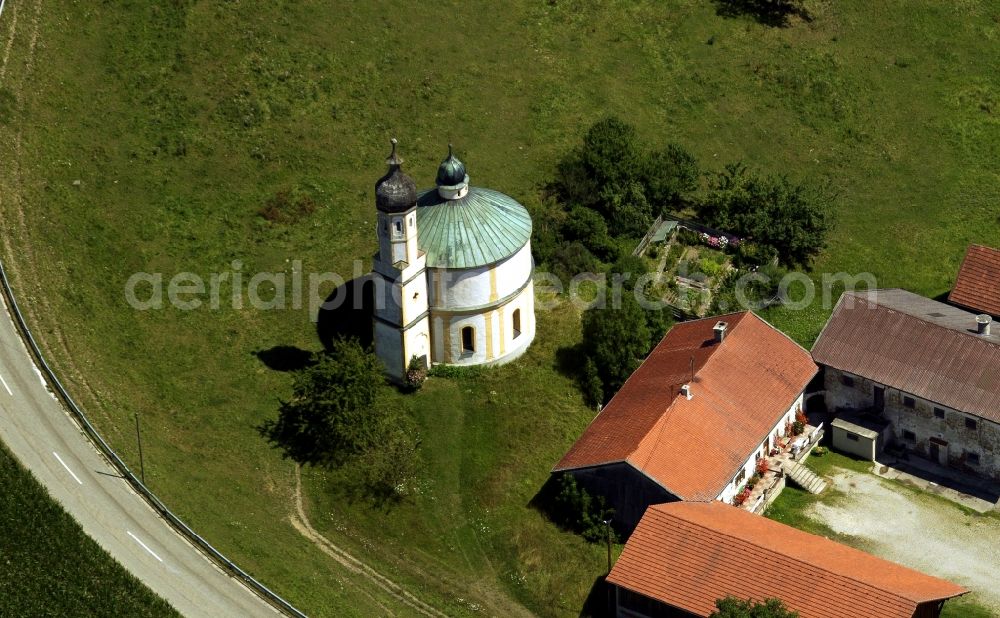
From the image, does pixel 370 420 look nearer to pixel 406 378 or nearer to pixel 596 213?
pixel 406 378

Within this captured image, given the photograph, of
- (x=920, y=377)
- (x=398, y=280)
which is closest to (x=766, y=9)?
(x=920, y=377)

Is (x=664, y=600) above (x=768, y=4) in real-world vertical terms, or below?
below

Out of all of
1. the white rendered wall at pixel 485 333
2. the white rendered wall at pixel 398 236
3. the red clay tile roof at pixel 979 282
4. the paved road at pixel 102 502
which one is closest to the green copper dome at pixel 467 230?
the white rendered wall at pixel 398 236

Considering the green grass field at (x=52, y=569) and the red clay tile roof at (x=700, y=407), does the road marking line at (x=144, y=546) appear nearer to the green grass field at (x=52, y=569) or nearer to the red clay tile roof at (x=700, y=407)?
the green grass field at (x=52, y=569)

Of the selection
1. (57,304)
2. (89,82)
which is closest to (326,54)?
(89,82)

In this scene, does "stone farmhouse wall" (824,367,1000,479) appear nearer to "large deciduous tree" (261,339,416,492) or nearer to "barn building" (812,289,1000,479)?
"barn building" (812,289,1000,479)

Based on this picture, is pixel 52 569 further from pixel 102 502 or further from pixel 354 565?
pixel 354 565
